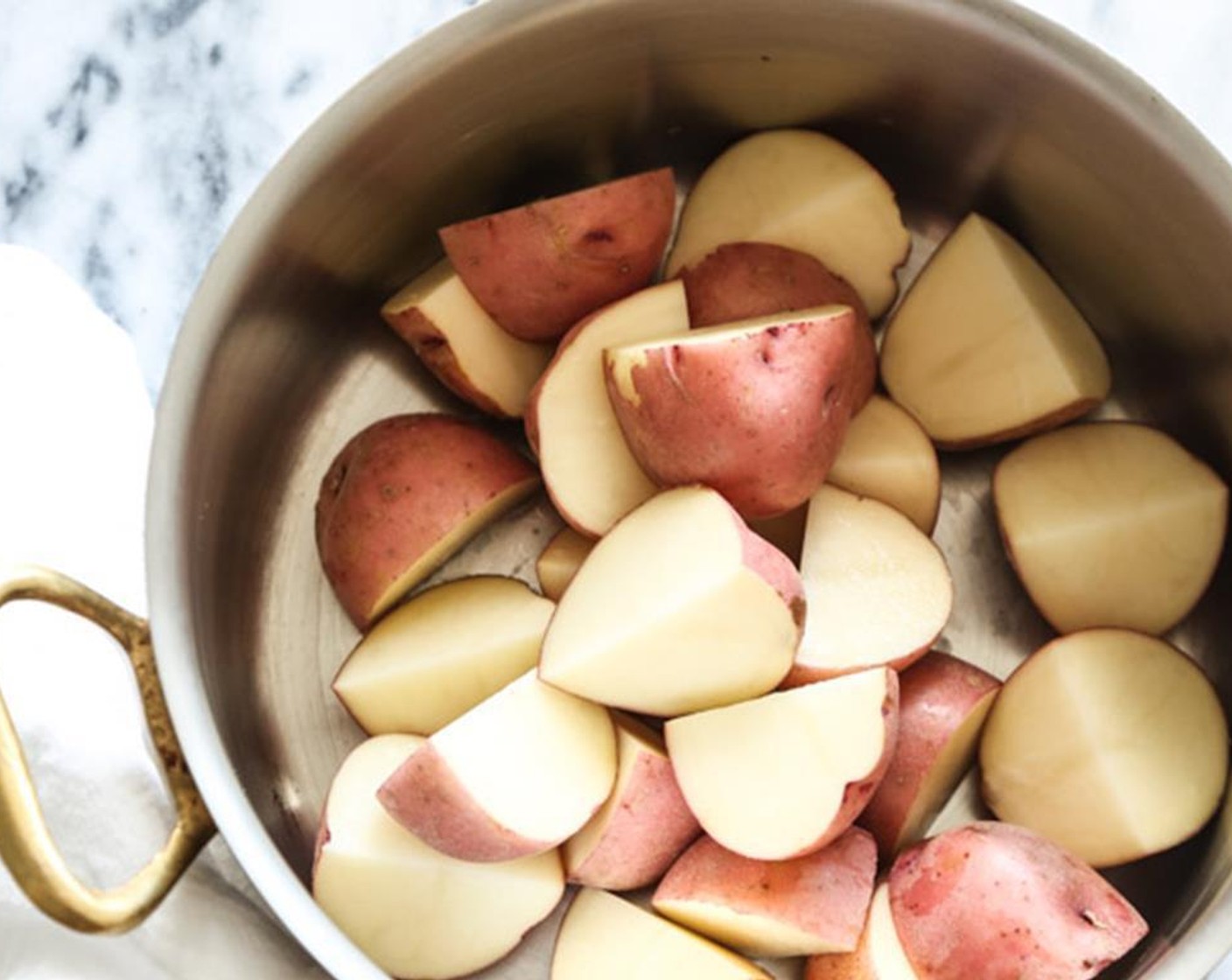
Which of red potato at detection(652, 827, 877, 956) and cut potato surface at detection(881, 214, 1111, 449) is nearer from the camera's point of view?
red potato at detection(652, 827, 877, 956)

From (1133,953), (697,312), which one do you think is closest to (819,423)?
(697,312)

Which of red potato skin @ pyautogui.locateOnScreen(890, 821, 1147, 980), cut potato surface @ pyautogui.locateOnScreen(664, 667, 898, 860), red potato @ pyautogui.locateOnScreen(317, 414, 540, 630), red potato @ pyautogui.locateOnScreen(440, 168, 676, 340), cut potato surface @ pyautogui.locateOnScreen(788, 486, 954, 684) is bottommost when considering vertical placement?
red potato skin @ pyautogui.locateOnScreen(890, 821, 1147, 980)

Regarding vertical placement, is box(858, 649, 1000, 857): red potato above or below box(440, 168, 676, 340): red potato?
below

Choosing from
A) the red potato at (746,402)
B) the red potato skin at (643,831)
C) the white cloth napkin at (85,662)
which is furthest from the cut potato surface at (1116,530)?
the white cloth napkin at (85,662)

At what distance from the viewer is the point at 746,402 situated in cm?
88

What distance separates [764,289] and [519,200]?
0.18m

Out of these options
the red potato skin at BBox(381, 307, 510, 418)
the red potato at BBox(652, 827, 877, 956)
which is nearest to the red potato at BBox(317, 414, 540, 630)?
the red potato skin at BBox(381, 307, 510, 418)

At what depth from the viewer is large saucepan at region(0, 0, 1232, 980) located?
86 cm

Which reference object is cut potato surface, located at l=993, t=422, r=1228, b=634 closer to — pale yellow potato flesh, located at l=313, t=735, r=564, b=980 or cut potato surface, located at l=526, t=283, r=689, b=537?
cut potato surface, located at l=526, t=283, r=689, b=537

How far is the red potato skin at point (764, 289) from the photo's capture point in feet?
3.22

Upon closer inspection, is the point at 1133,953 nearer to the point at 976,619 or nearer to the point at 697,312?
the point at 976,619

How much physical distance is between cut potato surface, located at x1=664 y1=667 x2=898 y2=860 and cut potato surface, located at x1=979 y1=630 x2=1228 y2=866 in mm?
118

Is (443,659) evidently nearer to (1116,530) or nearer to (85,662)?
(85,662)

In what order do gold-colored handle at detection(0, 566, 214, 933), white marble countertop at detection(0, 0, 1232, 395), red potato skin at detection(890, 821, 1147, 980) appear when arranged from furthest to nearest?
white marble countertop at detection(0, 0, 1232, 395) < red potato skin at detection(890, 821, 1147, 980) < gold-colored handle at detection(0, 566, 214, 933)
